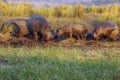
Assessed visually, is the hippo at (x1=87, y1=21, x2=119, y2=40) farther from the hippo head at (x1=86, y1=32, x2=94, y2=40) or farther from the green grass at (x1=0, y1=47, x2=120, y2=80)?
the green grass at (x1=0, y1=47, x2=120, y2=80)

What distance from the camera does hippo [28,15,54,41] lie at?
12.5m

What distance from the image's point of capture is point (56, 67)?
7832mm

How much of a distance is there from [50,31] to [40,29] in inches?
12.1

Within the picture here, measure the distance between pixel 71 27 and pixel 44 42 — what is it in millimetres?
997

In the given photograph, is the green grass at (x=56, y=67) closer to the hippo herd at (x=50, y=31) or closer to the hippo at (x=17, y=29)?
the hippo herd at (x=50, y=31)

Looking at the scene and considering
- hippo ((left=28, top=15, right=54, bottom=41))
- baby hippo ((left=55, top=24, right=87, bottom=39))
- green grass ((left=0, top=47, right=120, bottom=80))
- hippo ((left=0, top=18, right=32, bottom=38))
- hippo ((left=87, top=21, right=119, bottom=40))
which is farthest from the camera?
hippo ((left=0, top=18, right=32, bottom=38))

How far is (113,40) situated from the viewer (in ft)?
41.9

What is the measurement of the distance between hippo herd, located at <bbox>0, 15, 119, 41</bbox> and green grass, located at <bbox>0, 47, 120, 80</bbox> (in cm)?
330

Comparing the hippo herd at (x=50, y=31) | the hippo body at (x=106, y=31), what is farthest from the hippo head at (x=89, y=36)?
the hippo body at (x=106, y=31)

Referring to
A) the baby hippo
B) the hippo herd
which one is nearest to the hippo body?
the hippo herd

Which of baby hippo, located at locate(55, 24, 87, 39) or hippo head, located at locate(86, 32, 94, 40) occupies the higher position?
baby hippo, located at locate(55, 24, 87, 39)

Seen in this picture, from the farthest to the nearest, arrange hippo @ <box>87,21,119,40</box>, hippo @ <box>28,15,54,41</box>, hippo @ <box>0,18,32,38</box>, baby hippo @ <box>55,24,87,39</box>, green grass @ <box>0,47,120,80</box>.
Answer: hippo @ <box>0,18,32,38</box>, hippo @ <box>87,21,119,40</box>, baby hippo @ <box>55,24,87,39</box>, hippo @ <box>28,15,54,41</box>, green grass @ <box>0,47,120,80</box>

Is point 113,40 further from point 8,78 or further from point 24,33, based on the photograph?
point 8,78

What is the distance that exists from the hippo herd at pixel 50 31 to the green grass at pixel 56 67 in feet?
10.8
